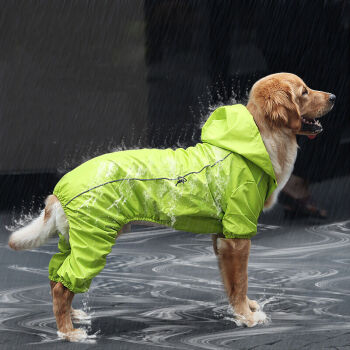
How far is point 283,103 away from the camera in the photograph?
13.5ft

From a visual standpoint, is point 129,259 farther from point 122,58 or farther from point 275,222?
point 122,58

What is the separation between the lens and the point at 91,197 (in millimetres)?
3812

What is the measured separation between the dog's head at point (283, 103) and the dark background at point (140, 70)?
342cm

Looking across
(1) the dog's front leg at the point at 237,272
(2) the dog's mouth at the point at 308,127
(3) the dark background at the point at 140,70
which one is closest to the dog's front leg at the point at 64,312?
(1) the dog's front leg at the point at 237,272

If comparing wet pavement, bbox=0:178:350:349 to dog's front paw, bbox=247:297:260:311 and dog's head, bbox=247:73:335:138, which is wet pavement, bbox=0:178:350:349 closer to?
dog's front paw, bbox=247:297:260:311

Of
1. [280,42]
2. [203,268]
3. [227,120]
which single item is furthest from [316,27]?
[227,120]

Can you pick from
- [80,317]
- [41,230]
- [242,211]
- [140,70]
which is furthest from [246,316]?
[140,70]

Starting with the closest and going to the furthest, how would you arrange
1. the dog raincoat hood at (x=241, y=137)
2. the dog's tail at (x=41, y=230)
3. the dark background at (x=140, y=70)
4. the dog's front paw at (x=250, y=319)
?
the dog's tail at (x=41, y=230)
the dog raincoat hood at (x=241, y=137)
the dog's front paw at (x=250, y=319)
the dark background at (x=140, y=70)

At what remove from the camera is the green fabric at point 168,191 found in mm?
3814

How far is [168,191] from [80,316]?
3.84 feet

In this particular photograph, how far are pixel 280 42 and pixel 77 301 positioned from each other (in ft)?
14.3

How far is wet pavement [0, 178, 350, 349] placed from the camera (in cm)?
402

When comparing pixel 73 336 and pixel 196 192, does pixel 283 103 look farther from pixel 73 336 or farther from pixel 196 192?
pixel 73 336

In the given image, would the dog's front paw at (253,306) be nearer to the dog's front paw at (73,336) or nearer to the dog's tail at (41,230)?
the dog's front paw at (73,336)
